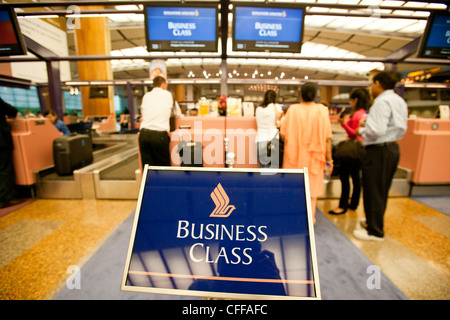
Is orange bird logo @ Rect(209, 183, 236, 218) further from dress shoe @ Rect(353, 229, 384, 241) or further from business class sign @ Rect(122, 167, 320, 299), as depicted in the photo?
dress shoe @ Rect(353, 229, 384, 241)

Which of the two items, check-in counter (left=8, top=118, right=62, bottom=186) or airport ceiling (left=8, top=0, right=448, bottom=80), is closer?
check-in counter (left=8, top=118, right=62, bottom=186)

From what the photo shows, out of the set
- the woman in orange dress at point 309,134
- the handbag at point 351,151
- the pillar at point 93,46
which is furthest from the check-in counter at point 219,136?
the pillar at point 93,46

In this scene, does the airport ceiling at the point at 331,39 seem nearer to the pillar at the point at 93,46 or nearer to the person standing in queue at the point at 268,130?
the pillar at the point at 93,46

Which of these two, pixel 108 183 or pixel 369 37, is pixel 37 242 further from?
pixel 369 37

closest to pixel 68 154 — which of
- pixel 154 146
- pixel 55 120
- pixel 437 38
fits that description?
pixel 55 120

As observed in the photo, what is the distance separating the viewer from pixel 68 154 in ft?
12.7

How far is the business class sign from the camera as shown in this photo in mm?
748

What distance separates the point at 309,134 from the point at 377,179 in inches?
34.9

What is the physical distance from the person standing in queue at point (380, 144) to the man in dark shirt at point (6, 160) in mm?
4820

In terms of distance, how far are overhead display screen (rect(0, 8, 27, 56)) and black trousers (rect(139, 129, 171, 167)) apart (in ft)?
8.41

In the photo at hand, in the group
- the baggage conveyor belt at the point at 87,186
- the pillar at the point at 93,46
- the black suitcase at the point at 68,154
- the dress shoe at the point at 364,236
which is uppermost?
the pillar at the point at 93,46

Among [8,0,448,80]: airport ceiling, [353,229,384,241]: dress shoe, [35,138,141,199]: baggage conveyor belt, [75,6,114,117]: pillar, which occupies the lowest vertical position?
[353,229,384,241]: dress shoe

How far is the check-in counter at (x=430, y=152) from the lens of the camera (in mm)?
3651

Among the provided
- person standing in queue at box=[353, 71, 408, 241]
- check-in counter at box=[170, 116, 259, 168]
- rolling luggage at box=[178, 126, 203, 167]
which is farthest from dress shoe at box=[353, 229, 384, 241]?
rolling luggage at box=[178, 126, 203, 167]
